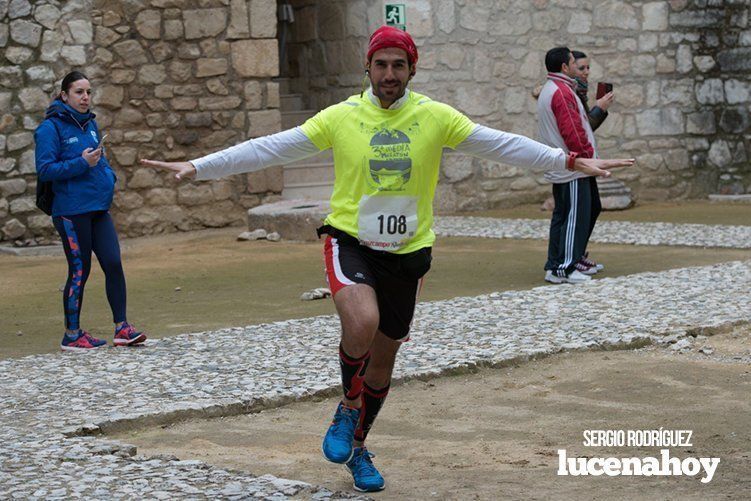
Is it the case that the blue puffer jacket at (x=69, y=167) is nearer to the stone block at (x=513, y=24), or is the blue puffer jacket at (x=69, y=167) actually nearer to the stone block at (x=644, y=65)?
the stone block at (x=513, y=24)

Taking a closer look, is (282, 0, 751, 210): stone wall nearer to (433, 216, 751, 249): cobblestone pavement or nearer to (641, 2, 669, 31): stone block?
(641, 2, 669, 31): stone block

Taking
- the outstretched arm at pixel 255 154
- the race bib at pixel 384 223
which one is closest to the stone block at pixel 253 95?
the outstretched arm at pixel 255 154

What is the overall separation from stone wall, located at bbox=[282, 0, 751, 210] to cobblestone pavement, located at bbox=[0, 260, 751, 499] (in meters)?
6.16

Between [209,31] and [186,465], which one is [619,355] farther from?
[209,31]

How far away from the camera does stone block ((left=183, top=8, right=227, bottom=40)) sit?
1352 centimetres

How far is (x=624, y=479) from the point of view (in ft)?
14.5

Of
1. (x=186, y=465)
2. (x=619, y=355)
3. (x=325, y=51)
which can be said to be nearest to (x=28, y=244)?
(x=325, y=51)

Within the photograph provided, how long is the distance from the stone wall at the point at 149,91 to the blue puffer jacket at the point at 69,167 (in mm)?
5521

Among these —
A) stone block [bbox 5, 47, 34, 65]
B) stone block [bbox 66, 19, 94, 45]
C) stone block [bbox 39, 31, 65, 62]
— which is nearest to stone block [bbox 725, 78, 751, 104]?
stone block [bbox 66, 19, 94, 45]

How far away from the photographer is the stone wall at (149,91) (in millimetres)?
12672

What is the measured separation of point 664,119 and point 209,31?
587 centimetres

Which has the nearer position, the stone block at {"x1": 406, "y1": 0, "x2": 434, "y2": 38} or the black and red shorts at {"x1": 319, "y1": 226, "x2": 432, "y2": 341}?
the black and red shorts at {"x1": 319, "y1": 226, "x2": 432, "y2": 341}

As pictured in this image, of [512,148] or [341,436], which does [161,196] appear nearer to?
[512,148]

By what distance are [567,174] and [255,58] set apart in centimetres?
530
